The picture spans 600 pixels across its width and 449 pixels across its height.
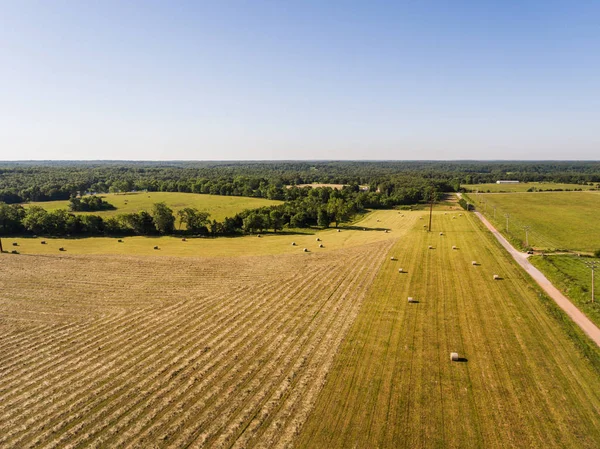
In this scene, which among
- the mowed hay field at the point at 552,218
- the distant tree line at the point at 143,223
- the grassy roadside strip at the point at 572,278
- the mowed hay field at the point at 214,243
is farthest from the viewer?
the distant tree line at the point at 143,223

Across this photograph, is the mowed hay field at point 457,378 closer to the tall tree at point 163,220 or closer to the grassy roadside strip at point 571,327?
the grassy roadside strip at point 571,327

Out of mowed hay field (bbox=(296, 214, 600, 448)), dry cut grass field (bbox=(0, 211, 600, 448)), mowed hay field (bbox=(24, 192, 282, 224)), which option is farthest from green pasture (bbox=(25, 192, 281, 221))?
mowed hay field (bbox=(296, 214, 600, 448))

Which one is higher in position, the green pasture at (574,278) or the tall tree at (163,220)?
the tall tree at (163,220)

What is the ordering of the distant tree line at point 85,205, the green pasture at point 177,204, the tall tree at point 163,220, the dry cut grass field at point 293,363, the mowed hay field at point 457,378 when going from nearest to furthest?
the mowed hay field at point 457,378
the dry cut grass field at point 293,363
the tall tree at point 163,220
the green pasture at point 177,204
the distant tree line at point 85,205

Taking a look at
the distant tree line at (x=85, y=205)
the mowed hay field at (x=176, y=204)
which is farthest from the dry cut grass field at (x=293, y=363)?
the distant tree line at (x=85, y=205)

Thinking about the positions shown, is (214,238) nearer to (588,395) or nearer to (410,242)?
(410,242)

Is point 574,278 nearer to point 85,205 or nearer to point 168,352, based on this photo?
point 168,352

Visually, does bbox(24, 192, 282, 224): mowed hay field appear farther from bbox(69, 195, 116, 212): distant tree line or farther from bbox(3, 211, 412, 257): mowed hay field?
bbox(3, 211, 412, 257): mowed hay field
